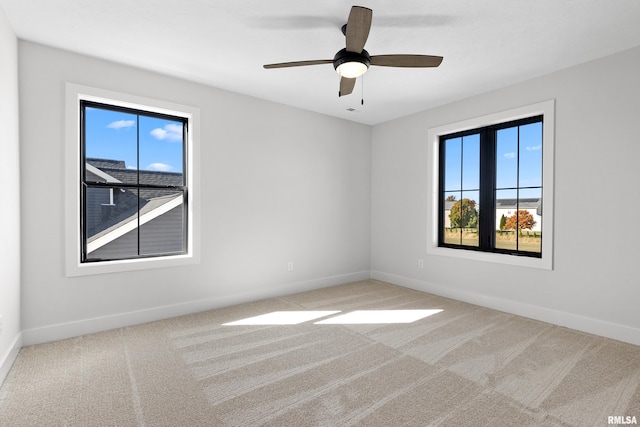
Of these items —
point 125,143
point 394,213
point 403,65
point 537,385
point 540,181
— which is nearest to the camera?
point 537,385

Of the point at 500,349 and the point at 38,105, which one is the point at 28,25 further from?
the point at 500,349

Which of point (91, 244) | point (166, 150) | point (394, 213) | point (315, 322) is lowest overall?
point (315, 322)

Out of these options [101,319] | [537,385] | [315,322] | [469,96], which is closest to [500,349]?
[537,385]

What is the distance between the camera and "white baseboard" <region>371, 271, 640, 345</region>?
2848 millimetres

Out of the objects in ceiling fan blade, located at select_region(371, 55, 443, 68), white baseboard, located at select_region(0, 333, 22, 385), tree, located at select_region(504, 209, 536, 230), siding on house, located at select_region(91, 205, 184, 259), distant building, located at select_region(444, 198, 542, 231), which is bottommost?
white baseboard, located at select_region(0, 333, 22, 385)

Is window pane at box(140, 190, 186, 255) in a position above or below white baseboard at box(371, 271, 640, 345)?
above

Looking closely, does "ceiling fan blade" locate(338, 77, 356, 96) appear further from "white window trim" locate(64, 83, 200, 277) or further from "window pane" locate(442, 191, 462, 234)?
"window pane" locate(442, 191, 462, 234)

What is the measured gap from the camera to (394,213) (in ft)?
16.4

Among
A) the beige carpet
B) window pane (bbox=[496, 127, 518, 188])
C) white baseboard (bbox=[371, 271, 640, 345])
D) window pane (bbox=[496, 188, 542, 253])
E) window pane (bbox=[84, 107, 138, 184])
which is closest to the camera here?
the beige carpet

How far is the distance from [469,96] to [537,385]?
10.8 ft

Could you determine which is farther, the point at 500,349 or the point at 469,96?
the point at 469,96

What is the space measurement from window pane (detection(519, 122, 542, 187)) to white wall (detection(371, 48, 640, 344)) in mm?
270

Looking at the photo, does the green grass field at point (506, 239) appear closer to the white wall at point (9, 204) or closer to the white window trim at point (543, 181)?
the white window trim at point (543, 181)

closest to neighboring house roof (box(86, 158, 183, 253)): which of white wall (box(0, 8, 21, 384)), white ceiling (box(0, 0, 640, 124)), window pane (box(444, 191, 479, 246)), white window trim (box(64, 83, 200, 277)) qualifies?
white window trim (box(64, 83, 200, 277))
